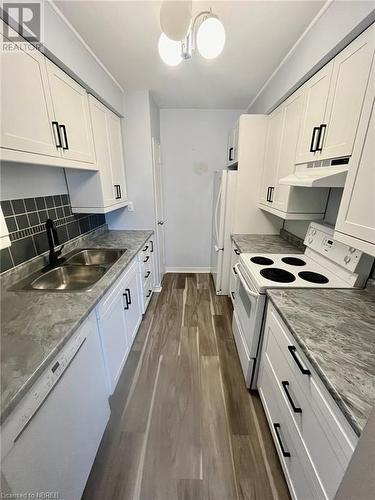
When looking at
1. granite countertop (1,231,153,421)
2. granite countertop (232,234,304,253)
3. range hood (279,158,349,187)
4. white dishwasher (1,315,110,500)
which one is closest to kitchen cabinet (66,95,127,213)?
granite countertop (1,231,153,421)

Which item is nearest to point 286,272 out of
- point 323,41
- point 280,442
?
point 280,442

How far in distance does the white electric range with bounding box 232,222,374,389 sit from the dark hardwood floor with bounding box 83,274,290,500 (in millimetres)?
259

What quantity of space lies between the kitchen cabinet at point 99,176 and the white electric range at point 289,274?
1466 mm

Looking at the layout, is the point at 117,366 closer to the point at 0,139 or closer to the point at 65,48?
the point at 0,139

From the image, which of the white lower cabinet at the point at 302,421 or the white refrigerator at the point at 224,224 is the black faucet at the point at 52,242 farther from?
the white refrigerator at the point at 224,224

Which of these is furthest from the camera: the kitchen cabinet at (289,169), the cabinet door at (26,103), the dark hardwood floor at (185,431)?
the kitchen cabinet at (289,169)

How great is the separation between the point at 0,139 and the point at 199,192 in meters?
2.62

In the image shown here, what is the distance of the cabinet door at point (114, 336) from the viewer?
1.32m

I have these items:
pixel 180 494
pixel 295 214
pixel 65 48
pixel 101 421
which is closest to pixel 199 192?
pixel 295 214

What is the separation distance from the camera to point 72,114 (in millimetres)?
1521

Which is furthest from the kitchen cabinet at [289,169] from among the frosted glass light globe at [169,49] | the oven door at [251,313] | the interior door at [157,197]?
the interior door at [157,197]

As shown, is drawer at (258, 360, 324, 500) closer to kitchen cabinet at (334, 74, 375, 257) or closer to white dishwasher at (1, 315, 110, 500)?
kitchen cabinet at (334, 74, 375, 257)

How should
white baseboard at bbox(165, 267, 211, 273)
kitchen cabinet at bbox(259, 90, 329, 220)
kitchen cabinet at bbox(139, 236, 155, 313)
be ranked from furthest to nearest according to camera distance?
white baseboard at bbox(165, 267, 211, 273)
kitchen cabinet at bbox(139, 236, 155, 313)
kitchen cabinet at bbox(259, 90, 329, 220)

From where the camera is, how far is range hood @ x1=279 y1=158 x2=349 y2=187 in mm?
1185
